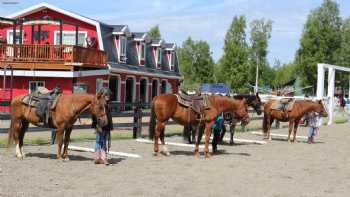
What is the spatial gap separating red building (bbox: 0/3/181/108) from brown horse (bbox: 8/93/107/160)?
15262 millimetres

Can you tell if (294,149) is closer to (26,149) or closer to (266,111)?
(266,111)

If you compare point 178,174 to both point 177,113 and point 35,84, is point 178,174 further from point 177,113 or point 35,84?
point 35,84

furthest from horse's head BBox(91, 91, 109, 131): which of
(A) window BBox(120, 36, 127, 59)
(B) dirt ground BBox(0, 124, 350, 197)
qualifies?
(A) window BBox(120, 36, 127, 59)

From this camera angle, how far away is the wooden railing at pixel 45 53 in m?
28.0

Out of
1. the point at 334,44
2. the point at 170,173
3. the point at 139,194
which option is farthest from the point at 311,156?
the point at 334,44

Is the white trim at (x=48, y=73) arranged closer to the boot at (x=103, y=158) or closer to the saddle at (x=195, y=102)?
the saddle at (x=195, y=102)

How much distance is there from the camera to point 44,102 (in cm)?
1112

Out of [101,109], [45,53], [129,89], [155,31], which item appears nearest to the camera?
[101,109]

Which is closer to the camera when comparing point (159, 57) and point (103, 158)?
point (103, 158)

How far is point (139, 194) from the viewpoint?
777cm

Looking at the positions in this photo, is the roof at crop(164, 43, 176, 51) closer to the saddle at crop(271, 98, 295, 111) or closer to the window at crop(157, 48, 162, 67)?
the window at crop(157, 48, 162, 67)

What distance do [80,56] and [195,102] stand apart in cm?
1712

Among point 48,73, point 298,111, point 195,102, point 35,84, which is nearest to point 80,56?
point 48,73

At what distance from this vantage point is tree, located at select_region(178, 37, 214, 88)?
210 feet
